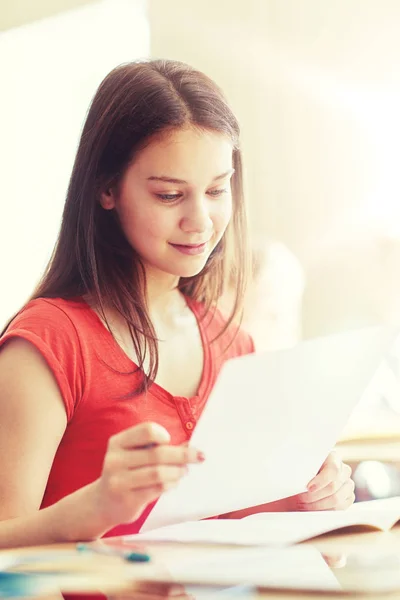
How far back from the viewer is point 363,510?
80 cm

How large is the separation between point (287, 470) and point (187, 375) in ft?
1.03

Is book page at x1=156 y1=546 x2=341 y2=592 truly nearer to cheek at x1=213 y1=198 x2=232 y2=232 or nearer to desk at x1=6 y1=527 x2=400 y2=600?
desk at x1=6 y1=527 x2=400 y2=600

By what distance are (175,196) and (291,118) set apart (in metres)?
1.51

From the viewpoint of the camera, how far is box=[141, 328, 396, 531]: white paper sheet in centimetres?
65

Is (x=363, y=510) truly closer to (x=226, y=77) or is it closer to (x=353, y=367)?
(x=353, y=367)

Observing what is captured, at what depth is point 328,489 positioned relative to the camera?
2.86 feet

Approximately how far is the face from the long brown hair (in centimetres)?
2

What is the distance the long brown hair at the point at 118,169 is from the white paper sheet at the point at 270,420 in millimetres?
270

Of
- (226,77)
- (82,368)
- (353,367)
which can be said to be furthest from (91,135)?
(226,77)

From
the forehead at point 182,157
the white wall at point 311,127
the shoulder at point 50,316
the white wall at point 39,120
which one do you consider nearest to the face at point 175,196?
the forehead at point 182,157

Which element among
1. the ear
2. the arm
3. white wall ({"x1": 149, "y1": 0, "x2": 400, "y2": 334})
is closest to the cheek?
the ear

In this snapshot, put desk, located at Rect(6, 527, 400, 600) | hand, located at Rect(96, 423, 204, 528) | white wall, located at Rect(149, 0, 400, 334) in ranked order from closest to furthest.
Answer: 1. desk, located at Rect(6, 527, 400, 600)
2. hand, located at Rect(96, 423, 204, 528)
3. white wall, located at Rect(149, 0, 400, 334)

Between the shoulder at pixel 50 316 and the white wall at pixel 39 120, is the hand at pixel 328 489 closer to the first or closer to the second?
the shoulder at pixel 50 316

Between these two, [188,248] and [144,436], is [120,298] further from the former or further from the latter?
[144,436]
